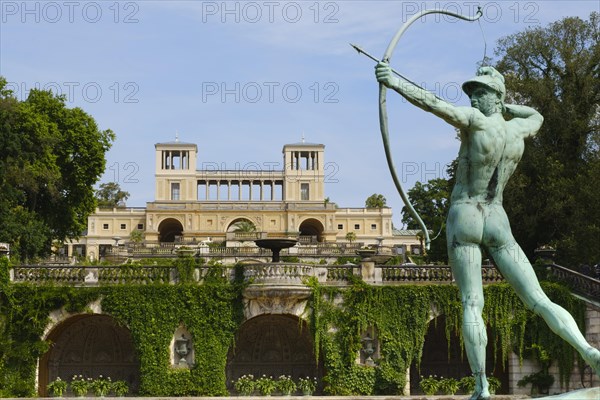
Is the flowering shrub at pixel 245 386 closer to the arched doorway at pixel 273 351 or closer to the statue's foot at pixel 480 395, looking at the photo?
the arched doorway at pixel 273 351

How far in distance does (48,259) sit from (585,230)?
25.4m

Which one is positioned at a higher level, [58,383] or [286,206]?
[286,206]

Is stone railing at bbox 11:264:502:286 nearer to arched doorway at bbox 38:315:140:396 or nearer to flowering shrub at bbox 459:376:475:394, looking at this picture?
arched doorway at bbox 38:315:140:396

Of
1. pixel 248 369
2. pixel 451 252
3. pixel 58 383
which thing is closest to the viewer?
pixel 451 252

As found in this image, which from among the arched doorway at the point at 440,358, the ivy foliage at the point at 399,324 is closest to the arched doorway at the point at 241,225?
the arched doorway at the point at 440,358

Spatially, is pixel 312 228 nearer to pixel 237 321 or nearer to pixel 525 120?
pixel 237 321

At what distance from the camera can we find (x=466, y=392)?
25.7 metres

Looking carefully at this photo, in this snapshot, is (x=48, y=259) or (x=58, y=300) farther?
(x=48, y=259)

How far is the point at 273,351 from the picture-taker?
28.0 meters

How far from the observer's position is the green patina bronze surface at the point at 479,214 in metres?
8.66

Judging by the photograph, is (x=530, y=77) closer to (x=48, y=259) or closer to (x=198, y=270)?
(x=198, y=270)

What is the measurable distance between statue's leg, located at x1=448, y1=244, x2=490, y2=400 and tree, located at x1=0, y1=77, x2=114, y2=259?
3036cm

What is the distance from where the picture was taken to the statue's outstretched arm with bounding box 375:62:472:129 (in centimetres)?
863

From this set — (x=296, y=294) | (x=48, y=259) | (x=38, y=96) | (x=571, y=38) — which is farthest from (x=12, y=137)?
(x=571, y=38)
